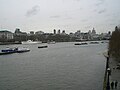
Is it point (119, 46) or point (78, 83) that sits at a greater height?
point (119, 46)

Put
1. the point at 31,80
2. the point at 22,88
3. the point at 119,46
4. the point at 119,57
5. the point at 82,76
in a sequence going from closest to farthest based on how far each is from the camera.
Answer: the point at 22,88, the point at 31,80, the point at 82,76, the point at 119,46, the point at 119,57

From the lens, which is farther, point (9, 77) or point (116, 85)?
point (9, 77)

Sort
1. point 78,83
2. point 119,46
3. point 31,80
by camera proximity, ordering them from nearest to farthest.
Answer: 1. point 78,83
2. point 31,80
3. point 119,46

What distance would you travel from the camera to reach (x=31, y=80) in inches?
510

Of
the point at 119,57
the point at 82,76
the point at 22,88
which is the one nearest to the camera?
the point at 22,88

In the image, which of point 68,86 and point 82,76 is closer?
point 68,86

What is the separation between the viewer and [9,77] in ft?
45.9

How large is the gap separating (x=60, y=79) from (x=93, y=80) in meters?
2.04

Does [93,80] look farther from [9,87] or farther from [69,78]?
[9,87]

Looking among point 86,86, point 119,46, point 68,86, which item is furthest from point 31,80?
point 119,46

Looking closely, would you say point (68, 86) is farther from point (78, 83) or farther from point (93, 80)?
point (93, 80)

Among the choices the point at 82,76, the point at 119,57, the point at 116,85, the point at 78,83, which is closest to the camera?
the point at 116,85

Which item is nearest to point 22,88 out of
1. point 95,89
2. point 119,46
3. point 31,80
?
point 31,80

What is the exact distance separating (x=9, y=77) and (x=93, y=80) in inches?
221
